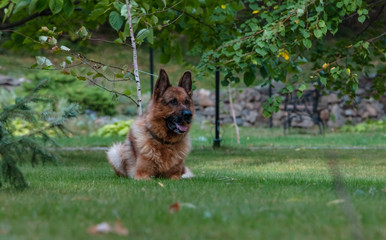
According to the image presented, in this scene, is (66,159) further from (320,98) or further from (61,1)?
(320,98)

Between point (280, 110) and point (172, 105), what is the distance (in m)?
14.8

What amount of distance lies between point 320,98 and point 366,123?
2006mm

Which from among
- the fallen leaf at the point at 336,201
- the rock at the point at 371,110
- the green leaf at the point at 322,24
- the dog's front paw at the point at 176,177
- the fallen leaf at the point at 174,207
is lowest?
the dog's front paw at the point at 176,177

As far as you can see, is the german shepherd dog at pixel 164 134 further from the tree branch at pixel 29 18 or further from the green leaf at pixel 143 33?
the tree branch at pixel 29 18

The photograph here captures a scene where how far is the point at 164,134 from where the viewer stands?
22.5 feet

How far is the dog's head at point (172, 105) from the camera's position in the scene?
679 centimetres

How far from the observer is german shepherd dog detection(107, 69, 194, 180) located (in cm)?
680

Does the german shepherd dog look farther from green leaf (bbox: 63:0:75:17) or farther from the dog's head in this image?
green leaf (bbox: 63:0:75:17)

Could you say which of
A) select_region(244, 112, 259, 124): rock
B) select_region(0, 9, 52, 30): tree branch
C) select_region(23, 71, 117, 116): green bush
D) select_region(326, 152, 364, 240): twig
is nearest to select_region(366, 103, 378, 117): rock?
select_region(244, 112, 259, 124): rock

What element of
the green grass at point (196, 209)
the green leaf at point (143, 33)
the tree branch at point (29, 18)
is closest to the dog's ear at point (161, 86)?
the green leaf at point (143, 33)

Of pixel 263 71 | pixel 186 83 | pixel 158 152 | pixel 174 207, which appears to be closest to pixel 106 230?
pixel 174 207

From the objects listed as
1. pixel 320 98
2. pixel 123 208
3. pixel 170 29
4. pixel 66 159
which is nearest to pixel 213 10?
pixel 170 29

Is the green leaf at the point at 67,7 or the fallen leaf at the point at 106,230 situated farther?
the green leaf at the point at 67,7

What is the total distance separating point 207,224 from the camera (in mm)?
3424
